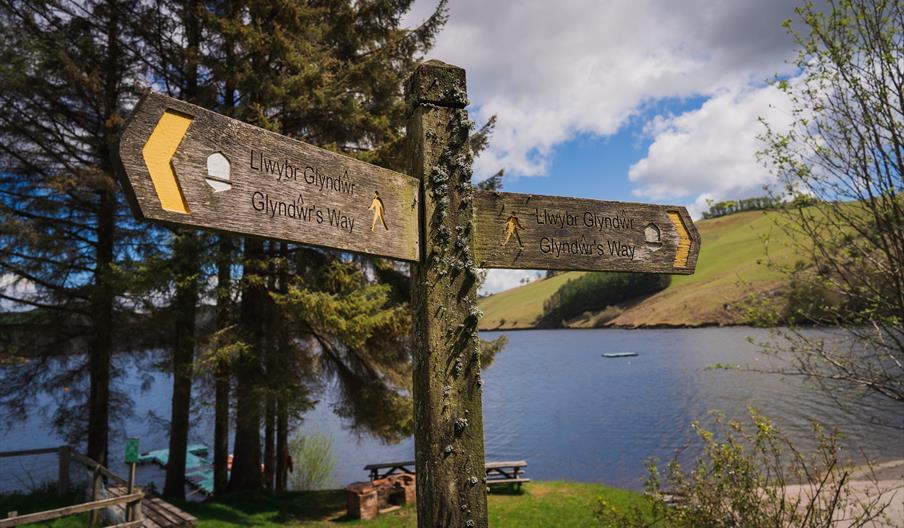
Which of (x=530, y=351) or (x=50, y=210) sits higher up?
(x=50, y=210)

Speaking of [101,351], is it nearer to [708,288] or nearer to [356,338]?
[356,338]

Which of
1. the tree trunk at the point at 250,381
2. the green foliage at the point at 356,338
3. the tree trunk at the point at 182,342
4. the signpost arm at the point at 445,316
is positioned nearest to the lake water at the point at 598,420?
the tree trunk at the point at 182,342

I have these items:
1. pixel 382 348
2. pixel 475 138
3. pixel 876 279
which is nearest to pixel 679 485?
pixel 876 279

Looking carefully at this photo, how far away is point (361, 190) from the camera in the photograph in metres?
1.73

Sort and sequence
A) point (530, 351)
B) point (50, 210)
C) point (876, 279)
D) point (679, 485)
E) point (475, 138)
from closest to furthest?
point (876, 279)
point (679, 485)
point (50, 210)
point (475, 138)
point (530, 351)

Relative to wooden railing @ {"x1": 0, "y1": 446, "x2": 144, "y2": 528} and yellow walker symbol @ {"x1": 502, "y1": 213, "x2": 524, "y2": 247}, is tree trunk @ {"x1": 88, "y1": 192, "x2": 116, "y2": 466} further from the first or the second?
yellow walker symbol @ {"x1": 502, "y1": 213, "x2": 524, "y2": 247}

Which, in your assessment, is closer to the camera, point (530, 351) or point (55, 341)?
point (55, 341)

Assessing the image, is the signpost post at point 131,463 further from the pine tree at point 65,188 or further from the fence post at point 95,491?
the pine tree at point 65,188

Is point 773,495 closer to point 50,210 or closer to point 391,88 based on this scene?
point 391,88

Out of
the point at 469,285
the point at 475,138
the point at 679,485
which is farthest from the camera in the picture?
the point at 475,138

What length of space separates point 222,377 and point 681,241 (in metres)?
9.05

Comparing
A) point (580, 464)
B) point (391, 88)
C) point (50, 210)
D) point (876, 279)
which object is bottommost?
point (580, 464)

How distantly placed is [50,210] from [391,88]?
7117 millimetres

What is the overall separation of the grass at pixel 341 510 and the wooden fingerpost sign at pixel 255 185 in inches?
346
